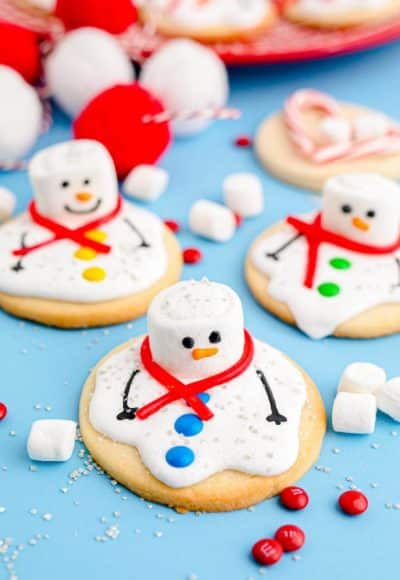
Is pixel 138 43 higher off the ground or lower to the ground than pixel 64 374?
higher

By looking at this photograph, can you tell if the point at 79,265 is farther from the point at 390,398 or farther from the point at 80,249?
the point at 390,398

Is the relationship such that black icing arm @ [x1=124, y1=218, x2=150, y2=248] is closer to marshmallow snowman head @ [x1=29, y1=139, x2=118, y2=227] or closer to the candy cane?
marshmallow snowman head @ [x1=29, y1=139, x2=118, y2=227]

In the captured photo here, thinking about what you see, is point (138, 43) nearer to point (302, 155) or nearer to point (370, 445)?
point (302, 155)

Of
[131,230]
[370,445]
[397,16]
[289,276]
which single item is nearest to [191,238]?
[131,230]

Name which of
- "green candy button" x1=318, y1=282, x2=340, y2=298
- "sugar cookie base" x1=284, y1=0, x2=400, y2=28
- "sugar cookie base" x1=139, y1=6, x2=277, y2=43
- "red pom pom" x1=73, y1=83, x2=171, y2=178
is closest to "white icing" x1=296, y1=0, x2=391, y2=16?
"sugar cookie base" x1=284, y1=0, x2=400, y2=28

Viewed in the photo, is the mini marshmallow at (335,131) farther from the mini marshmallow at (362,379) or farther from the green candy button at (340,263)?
the mini marshmallow at (362,379)

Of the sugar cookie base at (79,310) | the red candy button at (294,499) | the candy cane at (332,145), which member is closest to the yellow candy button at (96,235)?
the sugar cookie base at (79,310)
